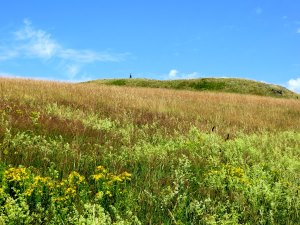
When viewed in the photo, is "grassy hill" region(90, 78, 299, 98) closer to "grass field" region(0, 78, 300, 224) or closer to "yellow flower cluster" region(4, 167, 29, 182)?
"grass field" region(0, 78, 300, 224)

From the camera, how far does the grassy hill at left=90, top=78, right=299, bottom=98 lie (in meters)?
52.5

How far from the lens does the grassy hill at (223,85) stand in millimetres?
52500

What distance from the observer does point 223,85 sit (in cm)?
5450

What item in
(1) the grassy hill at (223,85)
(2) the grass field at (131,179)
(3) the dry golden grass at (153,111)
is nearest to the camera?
(2) the grass field at (131,179)

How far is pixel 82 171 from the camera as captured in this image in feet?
20.5

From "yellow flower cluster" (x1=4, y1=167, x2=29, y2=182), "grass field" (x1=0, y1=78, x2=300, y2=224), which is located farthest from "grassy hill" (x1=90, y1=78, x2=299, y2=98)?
"yellow flower cluster" (x1=4, y1=167, x2=29, y2=182)

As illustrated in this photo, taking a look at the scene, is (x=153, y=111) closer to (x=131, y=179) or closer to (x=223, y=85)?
(x=131, y=179)

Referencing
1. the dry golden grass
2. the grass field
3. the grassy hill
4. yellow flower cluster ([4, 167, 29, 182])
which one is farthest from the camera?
the grassy hill

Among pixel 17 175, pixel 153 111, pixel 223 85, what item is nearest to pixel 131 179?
pixel 17 175

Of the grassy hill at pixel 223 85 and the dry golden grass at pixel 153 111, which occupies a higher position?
the grassy hill at pixel 223 85

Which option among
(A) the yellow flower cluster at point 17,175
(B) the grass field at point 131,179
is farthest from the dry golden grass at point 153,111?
(A) the yellow flower cluster at point 17,175

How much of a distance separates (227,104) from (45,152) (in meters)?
16.8

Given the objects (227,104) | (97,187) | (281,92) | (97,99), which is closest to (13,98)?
(97,99)

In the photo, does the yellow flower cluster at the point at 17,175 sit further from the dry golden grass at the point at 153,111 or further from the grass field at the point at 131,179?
the dry golden grass at the point at 153,111
